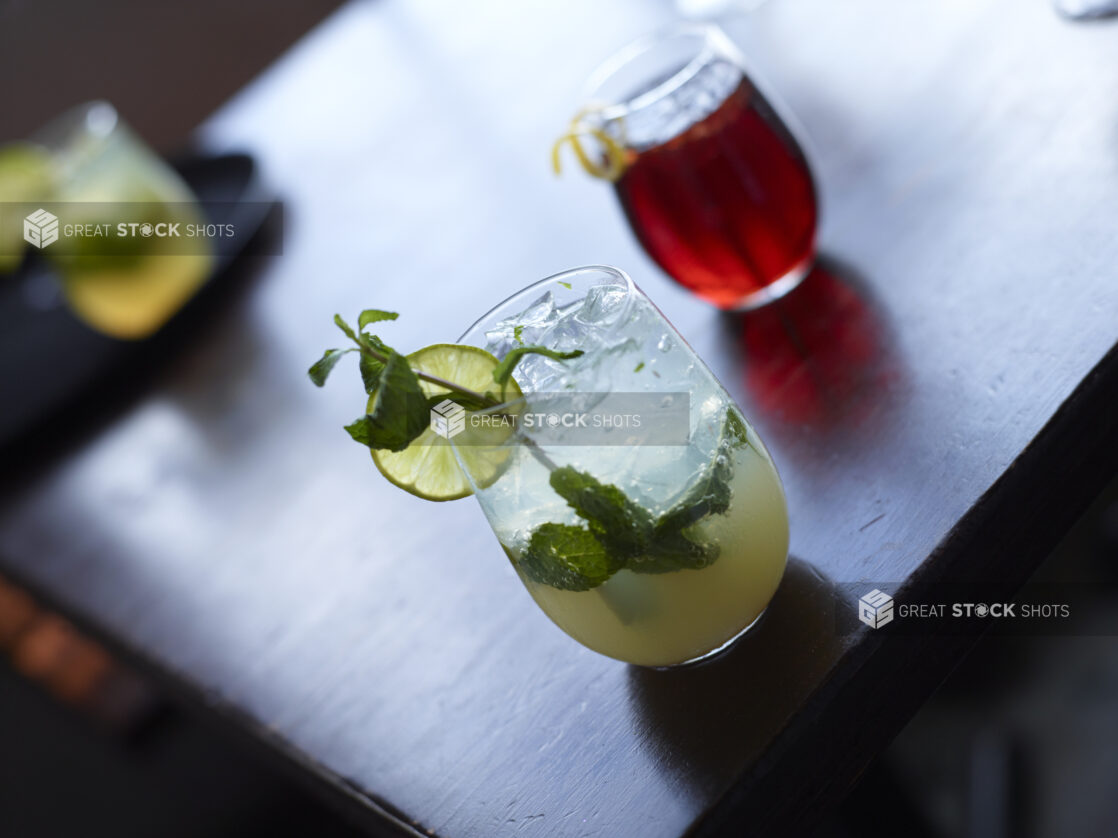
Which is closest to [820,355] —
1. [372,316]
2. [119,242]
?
[372,316]

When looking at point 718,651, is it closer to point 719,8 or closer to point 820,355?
point 820,355

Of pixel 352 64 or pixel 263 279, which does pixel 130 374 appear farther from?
pixel 352 64

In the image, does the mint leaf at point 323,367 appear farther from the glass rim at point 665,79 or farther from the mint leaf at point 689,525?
the glass rim at point 665,79

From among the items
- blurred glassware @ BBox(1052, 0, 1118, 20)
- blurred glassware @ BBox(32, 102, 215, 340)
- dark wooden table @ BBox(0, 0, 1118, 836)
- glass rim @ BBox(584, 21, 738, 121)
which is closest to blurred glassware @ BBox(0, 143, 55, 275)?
blurred glassware @ BBox(32, 102, 215, 340)

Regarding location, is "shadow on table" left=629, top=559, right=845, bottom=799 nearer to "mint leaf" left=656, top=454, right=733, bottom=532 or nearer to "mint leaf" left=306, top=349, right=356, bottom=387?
"mint leaf" left=656, top=454, right=733, bottom=532

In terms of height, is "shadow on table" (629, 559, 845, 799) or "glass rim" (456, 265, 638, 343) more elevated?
"glass rim" (456, 265, 638, 343)

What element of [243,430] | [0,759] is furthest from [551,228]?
[0,759]

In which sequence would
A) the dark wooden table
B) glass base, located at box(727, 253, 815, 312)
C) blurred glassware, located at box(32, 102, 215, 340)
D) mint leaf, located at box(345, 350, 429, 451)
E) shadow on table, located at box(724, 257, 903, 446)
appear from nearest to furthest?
1. mint leaf, located at box(345, 350, 429, 451)
2. the dark wooden table
3. shadow on table, located at box(724, 257, 903, 446)
4. glass base, located at box(727, 253, 815, 312)
5. blurred glassware, located at box(32, 102, 215, 340)
